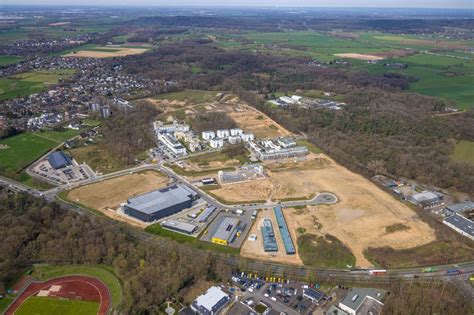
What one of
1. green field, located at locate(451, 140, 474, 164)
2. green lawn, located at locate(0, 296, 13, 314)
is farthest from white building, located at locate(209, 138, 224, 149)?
green lawn, located at locate(0, 296, 13, 314)

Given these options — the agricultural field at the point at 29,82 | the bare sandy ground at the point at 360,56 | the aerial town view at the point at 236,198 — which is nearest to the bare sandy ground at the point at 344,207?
the aerial town view at the point at 236,198

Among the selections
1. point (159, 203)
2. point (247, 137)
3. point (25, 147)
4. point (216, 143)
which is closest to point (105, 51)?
point (25, 147)

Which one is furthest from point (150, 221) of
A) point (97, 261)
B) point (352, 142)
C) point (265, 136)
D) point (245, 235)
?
point (352, 142)

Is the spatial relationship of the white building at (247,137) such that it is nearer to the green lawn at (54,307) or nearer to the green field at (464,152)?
the green field at (464,152)

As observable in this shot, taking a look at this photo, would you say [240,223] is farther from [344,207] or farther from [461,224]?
[461,224]

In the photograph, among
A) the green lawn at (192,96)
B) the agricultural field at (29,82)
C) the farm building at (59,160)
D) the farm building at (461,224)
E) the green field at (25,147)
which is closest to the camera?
the farm building at (461,224)

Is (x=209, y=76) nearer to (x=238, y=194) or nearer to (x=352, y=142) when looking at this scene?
(x=352, y=142)

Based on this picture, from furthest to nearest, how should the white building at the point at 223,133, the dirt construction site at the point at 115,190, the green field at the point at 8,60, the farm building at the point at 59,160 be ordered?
the green field at the point at 8,60 < the white building at the point at 223,133 < the farm building at the point at 59,160 < the dirt construction site at the point at 115,190
